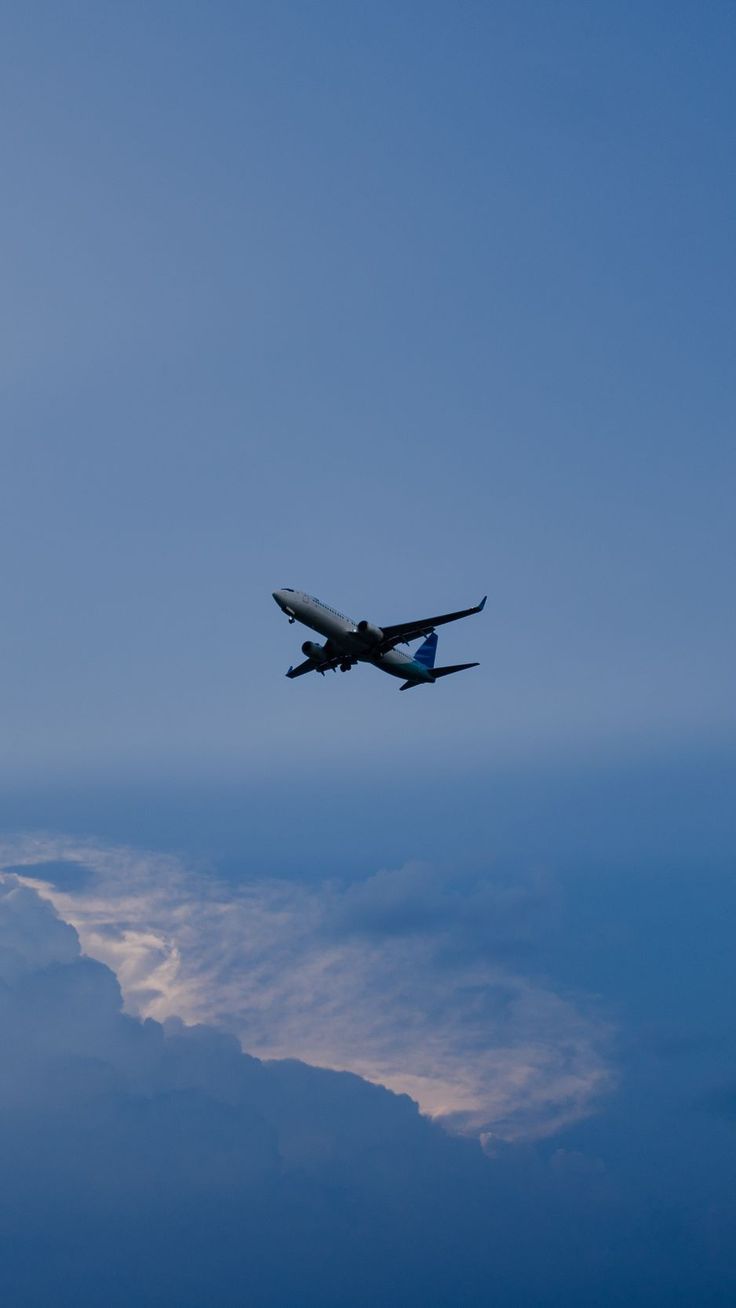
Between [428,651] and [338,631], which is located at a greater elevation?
[428,651]

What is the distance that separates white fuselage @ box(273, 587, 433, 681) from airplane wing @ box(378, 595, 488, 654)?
167 centimetres

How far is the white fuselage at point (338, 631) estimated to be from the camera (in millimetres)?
91375

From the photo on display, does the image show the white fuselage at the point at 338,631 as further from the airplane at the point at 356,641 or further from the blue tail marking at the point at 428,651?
the blue tail marking at the point at 428,651

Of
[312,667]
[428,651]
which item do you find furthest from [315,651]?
[428,651]

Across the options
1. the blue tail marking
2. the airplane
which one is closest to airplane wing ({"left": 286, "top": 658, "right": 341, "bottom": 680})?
the airplane

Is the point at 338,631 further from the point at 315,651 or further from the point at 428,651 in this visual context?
the point at 428,651

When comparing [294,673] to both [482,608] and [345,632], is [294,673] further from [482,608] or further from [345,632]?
[482,608]

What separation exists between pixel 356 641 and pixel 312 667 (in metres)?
12.1

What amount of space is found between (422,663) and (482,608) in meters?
24.1

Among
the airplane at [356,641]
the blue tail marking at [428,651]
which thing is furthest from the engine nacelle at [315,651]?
the blue tail marking at [428,651]

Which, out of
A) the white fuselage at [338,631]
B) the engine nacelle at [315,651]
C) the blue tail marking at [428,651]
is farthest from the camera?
the blue tail marking at [428,651]

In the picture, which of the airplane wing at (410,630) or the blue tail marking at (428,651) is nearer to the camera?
the airplane wing at (410,630)

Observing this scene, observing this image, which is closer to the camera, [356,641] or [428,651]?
[356,641]

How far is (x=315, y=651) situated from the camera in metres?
101
